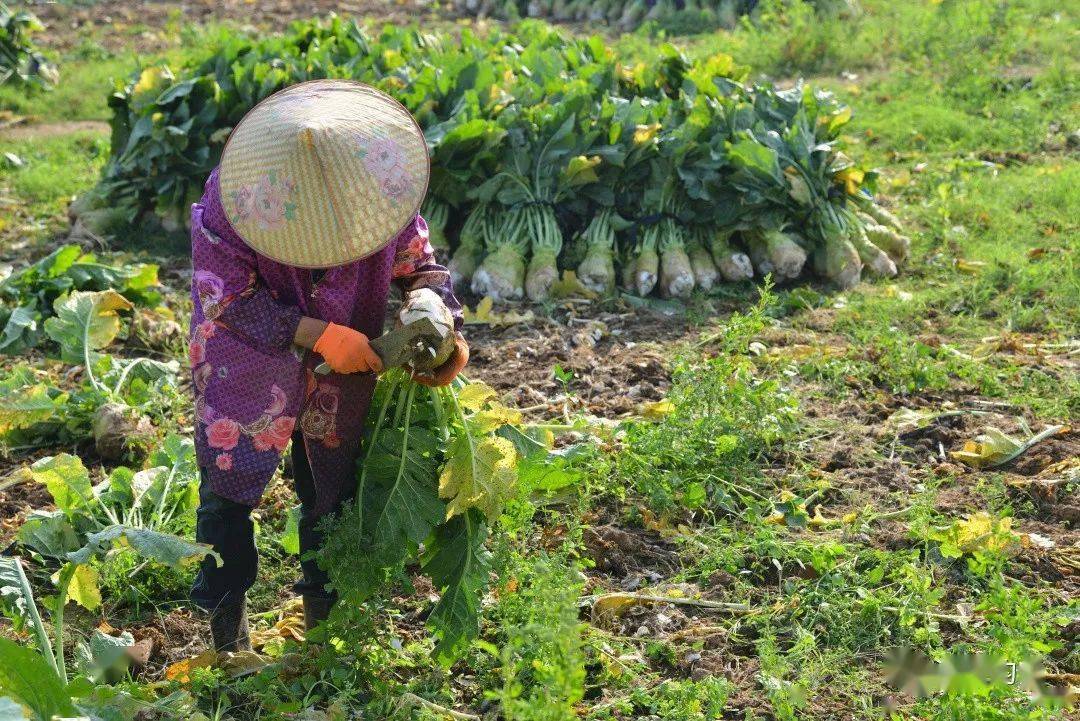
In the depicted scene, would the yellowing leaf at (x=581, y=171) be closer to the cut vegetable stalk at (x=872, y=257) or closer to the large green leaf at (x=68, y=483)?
the cut vegetable stalk at (x=872, y=257)

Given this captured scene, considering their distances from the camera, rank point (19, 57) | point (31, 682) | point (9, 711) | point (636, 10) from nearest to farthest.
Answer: point (9, 711)
point (31, 682)
point (19, 57)
point (636, 10)

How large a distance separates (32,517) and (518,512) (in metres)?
1.48

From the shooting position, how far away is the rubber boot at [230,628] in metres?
2.94

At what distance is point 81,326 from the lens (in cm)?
455

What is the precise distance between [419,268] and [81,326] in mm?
2201

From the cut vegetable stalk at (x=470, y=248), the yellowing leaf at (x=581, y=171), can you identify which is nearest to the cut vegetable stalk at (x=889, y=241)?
the yellowing leaf at (x=581, y=171)

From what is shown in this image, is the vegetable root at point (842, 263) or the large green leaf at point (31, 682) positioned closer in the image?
the large green leaf at point (31, 682)

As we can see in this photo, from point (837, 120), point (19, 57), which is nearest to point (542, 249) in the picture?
point (837, 120)

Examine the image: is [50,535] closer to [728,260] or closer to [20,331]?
[20,331]

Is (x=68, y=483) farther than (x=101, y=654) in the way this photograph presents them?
Yes

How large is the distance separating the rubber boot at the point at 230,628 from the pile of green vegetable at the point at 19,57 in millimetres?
7676

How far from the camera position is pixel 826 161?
5.73 m

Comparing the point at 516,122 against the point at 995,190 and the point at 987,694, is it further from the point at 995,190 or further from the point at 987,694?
the point at 987,694

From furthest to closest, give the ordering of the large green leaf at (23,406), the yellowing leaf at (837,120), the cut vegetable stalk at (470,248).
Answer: the yellowing leaf at (837,120) → the cut vegetable stalk at (470,248) → the large green leaf at (23,406)
